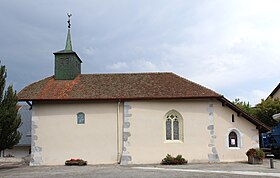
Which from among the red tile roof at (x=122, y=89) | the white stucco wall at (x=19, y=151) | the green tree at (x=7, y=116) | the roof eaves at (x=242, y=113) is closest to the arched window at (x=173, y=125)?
the red tile roof at (x=122, y=89)

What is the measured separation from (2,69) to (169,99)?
10340 millimetres

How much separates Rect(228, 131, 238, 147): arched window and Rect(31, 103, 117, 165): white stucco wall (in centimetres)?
756

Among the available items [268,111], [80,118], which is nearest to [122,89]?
[80,118]

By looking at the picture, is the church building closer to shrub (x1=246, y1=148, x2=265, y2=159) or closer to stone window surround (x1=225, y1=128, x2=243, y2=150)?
stone window surround (x1=225, y1=128, x2=243, y2=150)

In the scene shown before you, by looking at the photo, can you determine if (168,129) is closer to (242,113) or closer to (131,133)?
(131,133)

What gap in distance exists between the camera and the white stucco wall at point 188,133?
858 inches

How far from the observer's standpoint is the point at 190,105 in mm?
22375

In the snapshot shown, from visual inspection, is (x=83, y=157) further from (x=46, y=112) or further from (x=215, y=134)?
(x=215, y=134)

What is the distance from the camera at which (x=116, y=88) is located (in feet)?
75.6

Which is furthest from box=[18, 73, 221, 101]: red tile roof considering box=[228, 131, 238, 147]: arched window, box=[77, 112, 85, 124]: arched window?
box=[228, 131, 238, 147]: arched window

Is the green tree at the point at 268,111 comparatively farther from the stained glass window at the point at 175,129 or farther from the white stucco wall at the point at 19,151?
the white stucco wall at the point at 19,151

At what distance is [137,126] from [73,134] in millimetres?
4173

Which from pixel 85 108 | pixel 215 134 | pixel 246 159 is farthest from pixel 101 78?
pixel 246 159

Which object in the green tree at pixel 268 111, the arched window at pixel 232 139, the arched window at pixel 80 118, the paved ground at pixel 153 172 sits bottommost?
the paved ground at pixel 153 172
